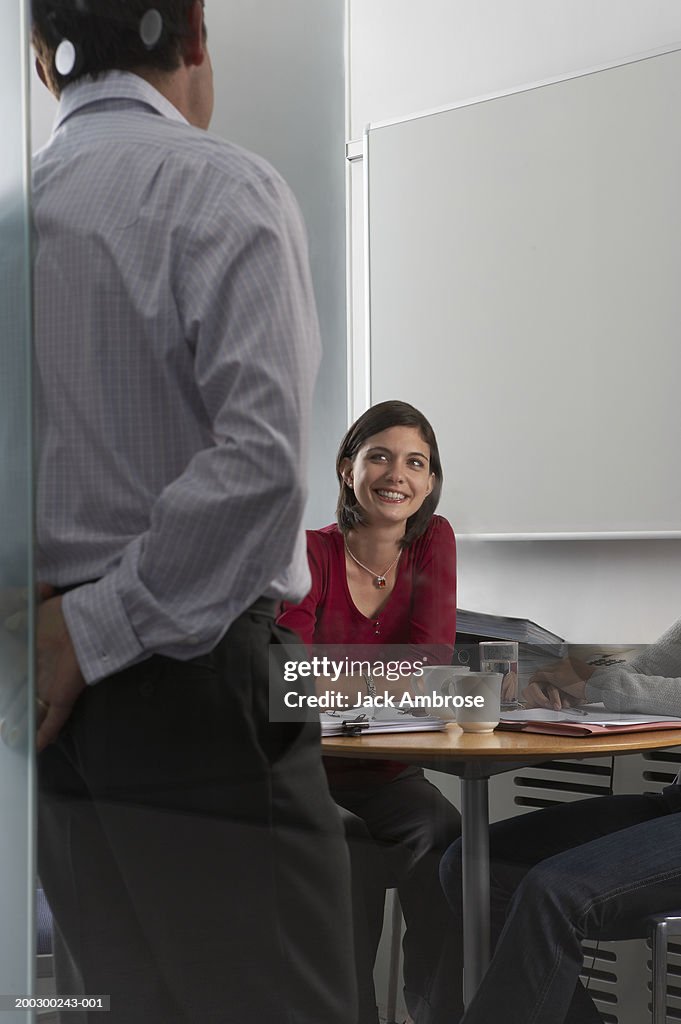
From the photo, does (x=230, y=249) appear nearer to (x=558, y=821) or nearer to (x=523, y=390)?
(x=523, y=390)

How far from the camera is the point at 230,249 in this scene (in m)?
0.93

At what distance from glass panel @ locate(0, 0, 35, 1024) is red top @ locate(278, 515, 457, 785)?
0.92 ft

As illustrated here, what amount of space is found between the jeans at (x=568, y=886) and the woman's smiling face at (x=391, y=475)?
1.03 feet

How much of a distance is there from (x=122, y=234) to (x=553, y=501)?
0.46 meters

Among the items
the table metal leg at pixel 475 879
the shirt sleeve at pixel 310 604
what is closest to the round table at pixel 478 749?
the table metal leg at pixel 475 879

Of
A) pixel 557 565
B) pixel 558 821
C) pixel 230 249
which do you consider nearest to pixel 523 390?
pixel 557 565

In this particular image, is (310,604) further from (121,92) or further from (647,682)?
(121,92)

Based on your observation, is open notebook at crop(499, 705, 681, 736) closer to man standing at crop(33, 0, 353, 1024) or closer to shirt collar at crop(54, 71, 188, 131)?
man standing at crop(33, 0, 353, 1024)

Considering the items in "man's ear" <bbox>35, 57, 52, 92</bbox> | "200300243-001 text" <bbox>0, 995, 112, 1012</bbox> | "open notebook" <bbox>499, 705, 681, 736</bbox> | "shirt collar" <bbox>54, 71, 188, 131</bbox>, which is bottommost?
"200300243-001 text" <bbox>0, 995, 112, 1012</bbox>

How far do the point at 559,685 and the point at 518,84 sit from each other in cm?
55

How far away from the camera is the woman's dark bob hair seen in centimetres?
97

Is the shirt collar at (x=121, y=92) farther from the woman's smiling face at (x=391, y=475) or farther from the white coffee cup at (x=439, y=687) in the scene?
the white coffee cup at (x=439, y=687)

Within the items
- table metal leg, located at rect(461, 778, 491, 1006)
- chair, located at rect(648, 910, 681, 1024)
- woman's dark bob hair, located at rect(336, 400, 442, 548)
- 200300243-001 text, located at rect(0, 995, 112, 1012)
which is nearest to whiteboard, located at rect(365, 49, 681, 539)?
woman's dark bob hair, located at rect(336, 400, 442, 548)

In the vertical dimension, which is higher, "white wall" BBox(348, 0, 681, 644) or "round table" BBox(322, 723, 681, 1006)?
"white wall" BBox(348, 0, 681, 644)
